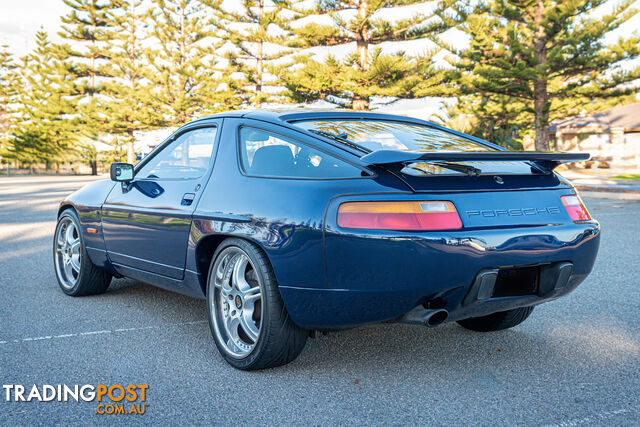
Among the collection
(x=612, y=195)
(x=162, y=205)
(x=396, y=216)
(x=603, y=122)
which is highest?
(x=603, y=122)

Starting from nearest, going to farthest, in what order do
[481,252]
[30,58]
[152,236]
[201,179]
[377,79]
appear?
[481,252] → [201,179] → [152,236] → [377,79] → [30,58]

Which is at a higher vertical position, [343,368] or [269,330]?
[269,330]

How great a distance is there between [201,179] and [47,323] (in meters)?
1.55

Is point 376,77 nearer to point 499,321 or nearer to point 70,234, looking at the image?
point 70,234

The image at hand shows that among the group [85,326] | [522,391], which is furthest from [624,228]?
[85,326]

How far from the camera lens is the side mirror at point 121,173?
169 inches

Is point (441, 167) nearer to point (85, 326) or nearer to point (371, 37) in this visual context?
point (85, 326)

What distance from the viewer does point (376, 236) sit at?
270 cm

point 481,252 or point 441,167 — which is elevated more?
point 441,167

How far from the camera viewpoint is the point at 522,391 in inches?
117

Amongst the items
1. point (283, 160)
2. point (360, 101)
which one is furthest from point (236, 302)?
point (360, 101)

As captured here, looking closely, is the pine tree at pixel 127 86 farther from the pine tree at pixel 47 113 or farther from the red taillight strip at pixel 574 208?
the red taillight strip at pixel 574 208

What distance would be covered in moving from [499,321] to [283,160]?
1.80 meters

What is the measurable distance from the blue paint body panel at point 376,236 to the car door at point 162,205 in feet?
0.61
